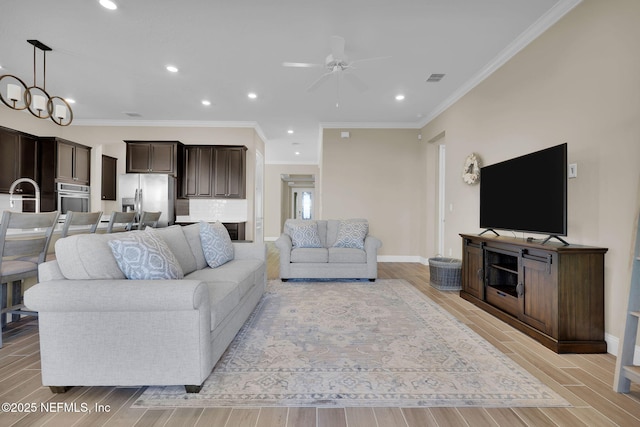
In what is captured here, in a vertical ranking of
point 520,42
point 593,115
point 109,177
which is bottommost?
point 109,177

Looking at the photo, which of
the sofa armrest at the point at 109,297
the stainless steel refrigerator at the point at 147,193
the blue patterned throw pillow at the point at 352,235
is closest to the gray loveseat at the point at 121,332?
the sofa armrest at the point at 109,297

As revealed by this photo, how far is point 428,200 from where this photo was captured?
20.2ft

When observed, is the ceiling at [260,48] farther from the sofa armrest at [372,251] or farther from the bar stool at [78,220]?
the sofa armrest at [372,251]

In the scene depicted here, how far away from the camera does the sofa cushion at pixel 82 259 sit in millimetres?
1760

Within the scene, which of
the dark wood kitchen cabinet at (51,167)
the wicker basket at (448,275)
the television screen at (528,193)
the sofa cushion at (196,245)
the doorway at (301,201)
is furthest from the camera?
the doorway at (301,201)

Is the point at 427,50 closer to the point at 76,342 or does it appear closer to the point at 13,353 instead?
the point at 76,342

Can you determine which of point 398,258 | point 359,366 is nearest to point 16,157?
point 359,366

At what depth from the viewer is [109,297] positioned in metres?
1.62

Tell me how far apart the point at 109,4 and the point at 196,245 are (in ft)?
7.72

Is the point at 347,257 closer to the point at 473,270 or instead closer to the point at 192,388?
the point at 473,270

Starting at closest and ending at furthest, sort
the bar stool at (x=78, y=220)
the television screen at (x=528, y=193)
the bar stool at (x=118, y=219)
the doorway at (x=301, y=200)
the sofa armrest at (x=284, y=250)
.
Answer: the television screen at (x=528, y=193) < the bar stool at (x=78, y=220) < the bar stool at (x=118, y=219) < the sofa armrest at (x=284, y=250) < the doorway at (x=301, y=200)

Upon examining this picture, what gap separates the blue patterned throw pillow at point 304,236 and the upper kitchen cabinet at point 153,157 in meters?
2.93

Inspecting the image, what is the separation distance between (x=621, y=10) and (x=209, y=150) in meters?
5.99

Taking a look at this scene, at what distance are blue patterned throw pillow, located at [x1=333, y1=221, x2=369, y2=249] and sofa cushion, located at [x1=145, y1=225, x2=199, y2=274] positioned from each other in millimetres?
2456
